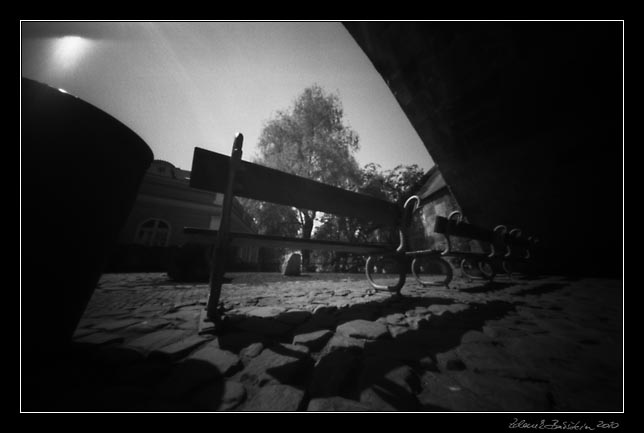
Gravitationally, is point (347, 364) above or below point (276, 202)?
below

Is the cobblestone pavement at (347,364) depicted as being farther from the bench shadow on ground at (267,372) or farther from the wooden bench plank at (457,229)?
the wooden bench plank at (457,229)

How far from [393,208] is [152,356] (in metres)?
2.49

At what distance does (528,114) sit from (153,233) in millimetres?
16198

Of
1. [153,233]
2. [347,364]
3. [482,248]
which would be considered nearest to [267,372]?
[347,364]

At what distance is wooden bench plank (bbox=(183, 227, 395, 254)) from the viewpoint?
1.55 metres

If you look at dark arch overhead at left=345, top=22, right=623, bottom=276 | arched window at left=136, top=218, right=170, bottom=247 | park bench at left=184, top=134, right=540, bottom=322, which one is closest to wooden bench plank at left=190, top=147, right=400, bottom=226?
park bench at left=184, top=134, right=540, bottom=322

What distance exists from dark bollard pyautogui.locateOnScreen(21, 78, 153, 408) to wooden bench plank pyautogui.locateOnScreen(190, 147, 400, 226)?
26.3 inches

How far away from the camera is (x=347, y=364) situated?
2.90ft

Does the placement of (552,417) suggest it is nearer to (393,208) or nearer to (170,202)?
(393,208)

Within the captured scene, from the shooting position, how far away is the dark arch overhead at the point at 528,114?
3445 millimetres

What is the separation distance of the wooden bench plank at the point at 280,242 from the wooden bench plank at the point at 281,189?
1.16 feet

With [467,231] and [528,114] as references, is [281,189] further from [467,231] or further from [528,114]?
[528,114]

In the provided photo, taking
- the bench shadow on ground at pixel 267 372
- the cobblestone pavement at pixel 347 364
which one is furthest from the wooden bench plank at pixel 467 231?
the bench shadow on ground at pixel 267 372
